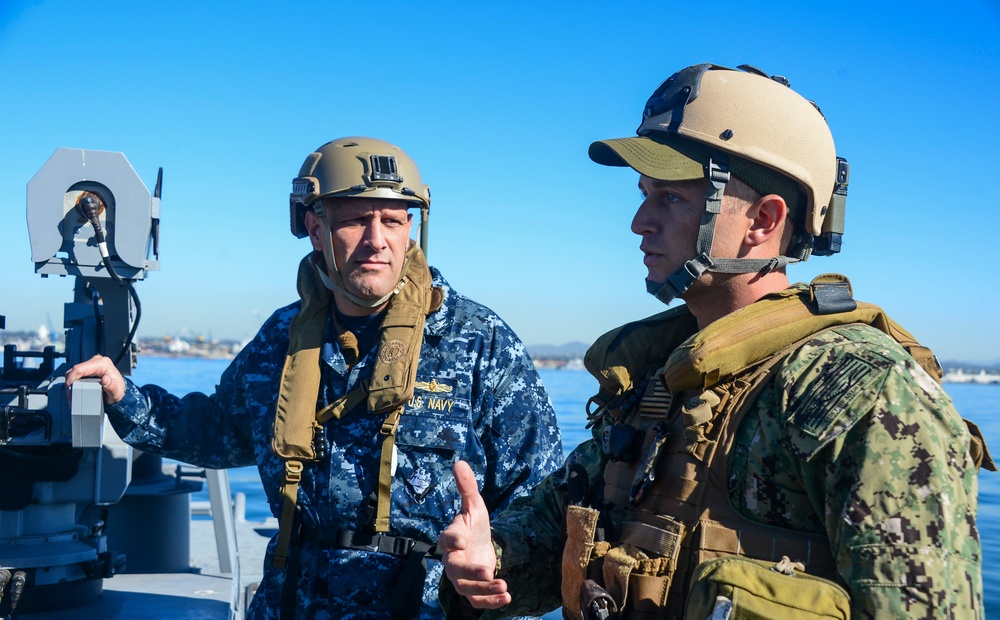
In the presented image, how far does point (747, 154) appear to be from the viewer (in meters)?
2.06

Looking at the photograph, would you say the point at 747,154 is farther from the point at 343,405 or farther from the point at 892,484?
the point at 343,405

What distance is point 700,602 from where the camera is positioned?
1.72 m

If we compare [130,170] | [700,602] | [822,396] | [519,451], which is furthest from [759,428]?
[130,170]

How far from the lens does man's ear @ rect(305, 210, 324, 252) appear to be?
11.8 ft

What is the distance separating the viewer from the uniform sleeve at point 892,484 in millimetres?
1561

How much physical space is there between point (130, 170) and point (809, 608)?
335cm

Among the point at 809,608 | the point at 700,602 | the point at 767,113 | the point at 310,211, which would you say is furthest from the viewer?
the point at 310,211

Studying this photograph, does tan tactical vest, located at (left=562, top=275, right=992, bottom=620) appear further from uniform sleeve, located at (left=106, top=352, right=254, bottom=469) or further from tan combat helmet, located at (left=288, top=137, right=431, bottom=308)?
uniform sleeve, located at (left=106, top=352, right=254, bottom=469)

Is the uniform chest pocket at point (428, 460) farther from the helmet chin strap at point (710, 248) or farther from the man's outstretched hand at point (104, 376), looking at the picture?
the helmet chin strap at point (710, 248)

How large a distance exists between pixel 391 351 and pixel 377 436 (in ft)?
0.99

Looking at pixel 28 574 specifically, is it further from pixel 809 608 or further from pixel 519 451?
pixel 809 608

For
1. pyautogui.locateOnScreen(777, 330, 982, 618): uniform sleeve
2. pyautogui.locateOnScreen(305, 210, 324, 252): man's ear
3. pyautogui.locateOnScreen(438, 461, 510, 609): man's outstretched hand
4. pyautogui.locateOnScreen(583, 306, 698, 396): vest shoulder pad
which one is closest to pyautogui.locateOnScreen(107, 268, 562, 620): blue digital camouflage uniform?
pyautogui.locateOnScreen(305, 210, 324, 252): man's ear

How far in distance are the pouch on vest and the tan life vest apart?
166 centimetres

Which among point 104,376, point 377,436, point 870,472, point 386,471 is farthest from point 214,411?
point 870,472
